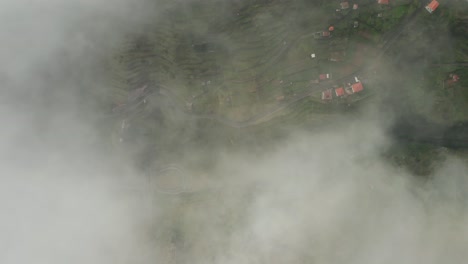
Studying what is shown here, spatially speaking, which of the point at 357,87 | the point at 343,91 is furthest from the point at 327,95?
the point at 357,87

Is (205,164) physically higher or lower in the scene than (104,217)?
higher

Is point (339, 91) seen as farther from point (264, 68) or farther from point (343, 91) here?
point (264, 68)

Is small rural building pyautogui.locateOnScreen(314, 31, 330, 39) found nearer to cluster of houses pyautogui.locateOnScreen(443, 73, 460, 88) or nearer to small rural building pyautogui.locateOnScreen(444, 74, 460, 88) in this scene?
cluster of houses pyautogui.locateOnScreen(443, 73, 460, 88)

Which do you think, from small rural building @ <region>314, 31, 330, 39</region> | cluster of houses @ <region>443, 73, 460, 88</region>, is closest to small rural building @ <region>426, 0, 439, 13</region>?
cluster of houses @ <region>443, 73, 460, 88</region>

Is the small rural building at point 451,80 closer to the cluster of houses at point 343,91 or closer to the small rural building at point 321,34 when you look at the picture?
the cluster of houses at point 343,91

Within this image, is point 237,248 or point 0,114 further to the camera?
point 0,114

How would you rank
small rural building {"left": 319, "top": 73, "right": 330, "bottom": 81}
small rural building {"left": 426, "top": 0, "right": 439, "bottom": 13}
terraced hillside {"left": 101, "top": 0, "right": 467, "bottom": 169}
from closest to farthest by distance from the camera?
small rural building {"left": 426, "top": 0, "right": 439, "bottom": 13} → terraced hillside {"left": 101, "top": 0, "right": 467, "bottom": 169} → small rural building {"left": 319, "top": 73, "right": 330, "bottom": 81}

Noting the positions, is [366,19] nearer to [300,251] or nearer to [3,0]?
[300,251]

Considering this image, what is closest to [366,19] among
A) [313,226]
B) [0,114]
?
[313,226]
